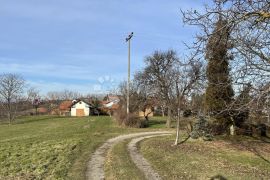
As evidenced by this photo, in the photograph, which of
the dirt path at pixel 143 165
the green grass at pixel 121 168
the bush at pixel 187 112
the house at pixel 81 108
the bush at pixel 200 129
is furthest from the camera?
the house at pixel 81 108

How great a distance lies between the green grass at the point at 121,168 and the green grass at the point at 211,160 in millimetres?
836

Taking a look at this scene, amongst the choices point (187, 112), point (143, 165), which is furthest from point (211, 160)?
Answer: point (187, 112)

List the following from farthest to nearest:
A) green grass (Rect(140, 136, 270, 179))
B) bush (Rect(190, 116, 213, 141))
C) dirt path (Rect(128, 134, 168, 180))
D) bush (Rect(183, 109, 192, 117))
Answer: bush (Rect(190, 116, 213, 141))
bush (Rect(183, 109, 192, 117))
green grass (Rect(140, 136, 270, 179))
dirt path (Rect(128, 134, 168, 180))

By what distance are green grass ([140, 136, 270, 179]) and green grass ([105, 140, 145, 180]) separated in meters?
0.84

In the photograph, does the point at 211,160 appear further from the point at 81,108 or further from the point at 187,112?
the point at 81,108

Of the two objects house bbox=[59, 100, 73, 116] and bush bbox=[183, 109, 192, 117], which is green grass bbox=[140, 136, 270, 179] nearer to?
bush bbox=[183, 109, 192, 117]

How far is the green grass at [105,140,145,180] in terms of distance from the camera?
12.0 metres

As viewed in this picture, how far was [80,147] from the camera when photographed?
67.1 ft

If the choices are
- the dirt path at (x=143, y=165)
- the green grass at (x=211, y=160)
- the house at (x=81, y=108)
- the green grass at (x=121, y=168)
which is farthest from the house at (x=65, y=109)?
the green grass at (x=121, y=168)

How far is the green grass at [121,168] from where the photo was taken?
1204 centimetres

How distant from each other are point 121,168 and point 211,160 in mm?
4953

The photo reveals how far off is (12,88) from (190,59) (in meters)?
72.1

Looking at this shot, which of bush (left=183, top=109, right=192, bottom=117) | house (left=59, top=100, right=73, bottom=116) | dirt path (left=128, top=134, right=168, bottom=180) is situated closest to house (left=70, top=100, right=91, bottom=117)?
house (left=59, top=100, right=73, bottom=116)

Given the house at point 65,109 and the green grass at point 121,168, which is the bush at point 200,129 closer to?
the green grass at point 121,168
